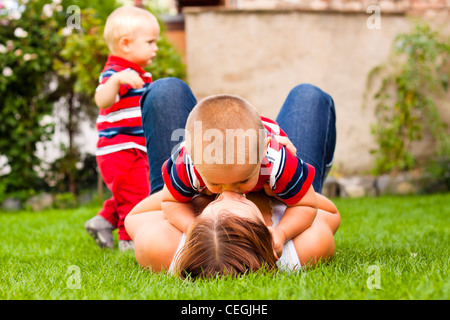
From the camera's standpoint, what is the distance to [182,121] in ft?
7.52

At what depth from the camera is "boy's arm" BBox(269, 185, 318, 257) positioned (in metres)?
1.60

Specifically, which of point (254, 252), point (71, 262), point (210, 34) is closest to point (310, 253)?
point (254, 252)

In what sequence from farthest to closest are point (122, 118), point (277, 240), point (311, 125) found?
1. point (122, 118)
2. point (311, 125)
3. point (277, 240)

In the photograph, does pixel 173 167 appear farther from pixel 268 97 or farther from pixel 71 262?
pixel 268 97

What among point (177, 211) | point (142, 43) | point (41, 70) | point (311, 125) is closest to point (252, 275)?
point (177, 211)

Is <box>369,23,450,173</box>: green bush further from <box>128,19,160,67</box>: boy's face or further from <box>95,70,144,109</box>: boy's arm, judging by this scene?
<box>95,70,144,109</box>: boy's arm

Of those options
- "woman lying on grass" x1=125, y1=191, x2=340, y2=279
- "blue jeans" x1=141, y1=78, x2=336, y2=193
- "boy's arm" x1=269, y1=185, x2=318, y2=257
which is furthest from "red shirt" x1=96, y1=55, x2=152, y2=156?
"boy's arm" x1=269, y1=185, x2=318, y2=257

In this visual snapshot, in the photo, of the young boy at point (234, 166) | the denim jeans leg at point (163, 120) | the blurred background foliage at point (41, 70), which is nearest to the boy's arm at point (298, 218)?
the young boy at point (234, 166)

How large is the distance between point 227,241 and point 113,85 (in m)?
1.50

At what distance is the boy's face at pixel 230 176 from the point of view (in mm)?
1395

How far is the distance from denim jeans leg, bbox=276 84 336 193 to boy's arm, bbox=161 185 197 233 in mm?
691

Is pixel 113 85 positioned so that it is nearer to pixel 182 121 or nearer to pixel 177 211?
pixel 182 121

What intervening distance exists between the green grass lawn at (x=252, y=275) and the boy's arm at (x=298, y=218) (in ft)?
0.44

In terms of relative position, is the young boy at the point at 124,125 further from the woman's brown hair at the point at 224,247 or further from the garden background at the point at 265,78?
the garden background at the point at 265,78
